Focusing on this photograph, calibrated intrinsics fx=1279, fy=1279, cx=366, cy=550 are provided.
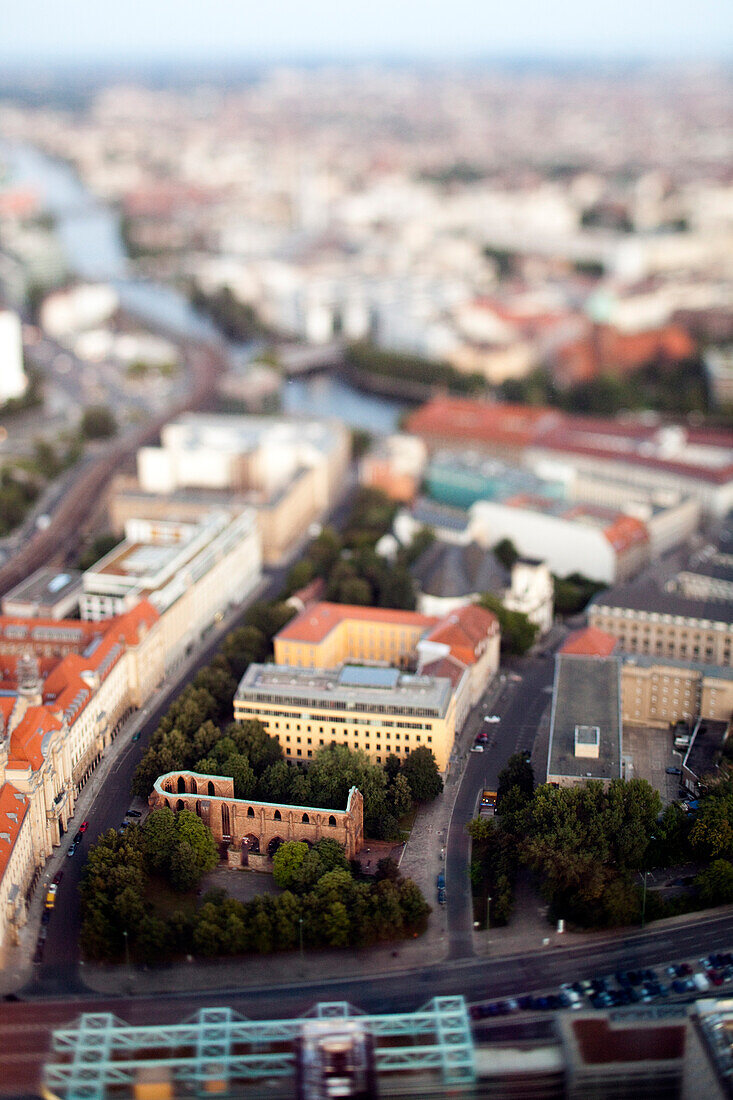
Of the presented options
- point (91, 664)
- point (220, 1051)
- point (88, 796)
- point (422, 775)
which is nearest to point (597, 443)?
point (422, 775)

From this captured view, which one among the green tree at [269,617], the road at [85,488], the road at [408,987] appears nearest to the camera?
the road at [408,987]

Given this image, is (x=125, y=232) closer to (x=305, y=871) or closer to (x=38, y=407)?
(x=38, y=407)

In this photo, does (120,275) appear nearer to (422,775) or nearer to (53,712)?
(53,712)

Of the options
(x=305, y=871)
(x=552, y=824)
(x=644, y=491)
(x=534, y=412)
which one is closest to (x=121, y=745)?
(x=305, y=871)

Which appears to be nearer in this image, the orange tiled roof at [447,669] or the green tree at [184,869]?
the green tree at [184,869]

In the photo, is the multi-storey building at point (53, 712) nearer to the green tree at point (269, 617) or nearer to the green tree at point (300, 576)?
the green tree at point (269, 617)

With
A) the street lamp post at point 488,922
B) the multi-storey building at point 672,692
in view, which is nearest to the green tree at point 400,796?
the street lamp post at point 488,922
